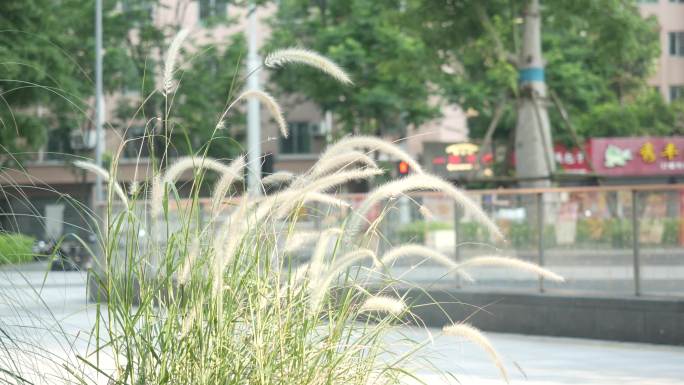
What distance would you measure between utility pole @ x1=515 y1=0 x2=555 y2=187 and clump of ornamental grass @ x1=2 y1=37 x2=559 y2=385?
21.3m

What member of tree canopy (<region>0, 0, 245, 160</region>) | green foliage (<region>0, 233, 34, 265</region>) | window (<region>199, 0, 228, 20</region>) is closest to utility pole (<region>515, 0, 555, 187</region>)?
tree canopy (<region>0, 0, 245, 160</region>)

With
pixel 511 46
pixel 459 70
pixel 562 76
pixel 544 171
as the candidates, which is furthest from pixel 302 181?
pixel 562 76

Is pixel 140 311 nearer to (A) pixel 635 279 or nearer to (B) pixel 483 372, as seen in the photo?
(B) pixel 483 372

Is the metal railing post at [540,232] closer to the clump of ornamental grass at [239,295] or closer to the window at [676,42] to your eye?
the clump of ornamental grass at [239,295]

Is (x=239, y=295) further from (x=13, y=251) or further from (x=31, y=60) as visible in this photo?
(x=31, y=60)

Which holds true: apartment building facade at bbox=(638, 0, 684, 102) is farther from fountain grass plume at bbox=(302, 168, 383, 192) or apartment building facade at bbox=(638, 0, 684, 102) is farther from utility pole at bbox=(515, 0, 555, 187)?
fountain grass plume at bbox=(302, 168, 383, 192)

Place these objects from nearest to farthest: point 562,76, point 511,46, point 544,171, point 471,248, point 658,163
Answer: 1. point 471,248
2. point 544,171
3. point 511,46
4. point 658,163
5. point 562,76

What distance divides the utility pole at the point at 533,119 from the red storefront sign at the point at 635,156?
41.7 feet

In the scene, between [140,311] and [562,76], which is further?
[562,76]

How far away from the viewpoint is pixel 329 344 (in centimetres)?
A: 445

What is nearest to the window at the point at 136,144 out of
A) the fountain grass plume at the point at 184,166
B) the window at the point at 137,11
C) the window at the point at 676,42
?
the fountain grass plume at the point at 184,166

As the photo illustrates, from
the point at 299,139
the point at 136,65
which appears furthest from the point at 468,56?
the point at 299,139

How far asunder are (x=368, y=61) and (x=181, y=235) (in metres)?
34.2

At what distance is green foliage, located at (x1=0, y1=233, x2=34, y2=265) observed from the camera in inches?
193
